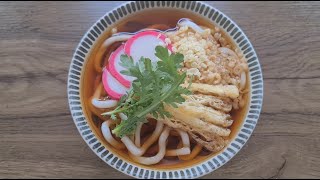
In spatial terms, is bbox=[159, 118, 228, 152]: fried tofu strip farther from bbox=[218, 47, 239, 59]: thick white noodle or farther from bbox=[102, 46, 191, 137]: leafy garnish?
bbox=[218, 47, 239, 59]: thick white noodle

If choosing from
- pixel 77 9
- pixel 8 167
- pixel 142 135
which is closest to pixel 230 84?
pixel 142 135

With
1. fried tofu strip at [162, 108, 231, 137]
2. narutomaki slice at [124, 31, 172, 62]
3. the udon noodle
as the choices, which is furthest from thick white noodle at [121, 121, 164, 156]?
narutomaki slice at [124, 31, 172, 62]

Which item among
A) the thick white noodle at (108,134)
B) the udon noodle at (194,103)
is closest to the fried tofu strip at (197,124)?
the udon noodle at (194,103)

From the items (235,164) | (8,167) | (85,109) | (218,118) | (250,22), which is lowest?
(8,167)

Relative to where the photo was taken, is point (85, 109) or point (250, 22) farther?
point (250, 22)

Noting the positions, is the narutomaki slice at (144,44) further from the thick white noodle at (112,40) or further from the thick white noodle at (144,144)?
the thick white noodle at (144,144)

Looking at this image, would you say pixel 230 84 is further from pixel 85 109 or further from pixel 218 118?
pixel 85 109

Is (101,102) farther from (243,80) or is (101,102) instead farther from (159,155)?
(243,80)
